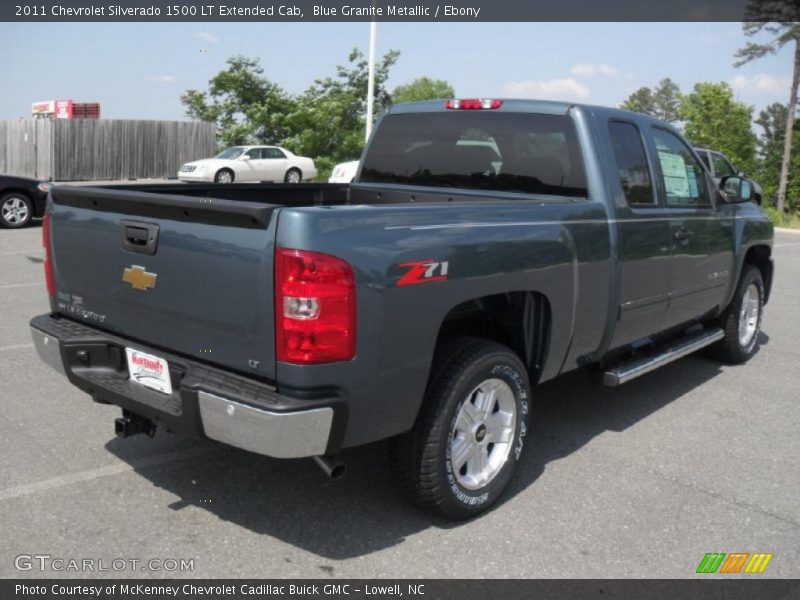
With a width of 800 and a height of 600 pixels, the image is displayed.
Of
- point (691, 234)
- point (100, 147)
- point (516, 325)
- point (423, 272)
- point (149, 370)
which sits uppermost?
point (100, 147)

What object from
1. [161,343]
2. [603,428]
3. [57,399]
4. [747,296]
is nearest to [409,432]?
[161,343]

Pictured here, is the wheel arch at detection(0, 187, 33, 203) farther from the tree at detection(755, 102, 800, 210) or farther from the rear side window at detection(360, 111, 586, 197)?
the tree at detection(755, 102, 800, 210)

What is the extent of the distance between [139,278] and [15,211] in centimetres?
1273

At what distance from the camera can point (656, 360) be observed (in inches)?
196

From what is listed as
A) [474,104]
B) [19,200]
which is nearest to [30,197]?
[19,200]

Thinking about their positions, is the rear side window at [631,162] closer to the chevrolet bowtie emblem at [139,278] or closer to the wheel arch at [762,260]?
the wheel arch at [762,260]

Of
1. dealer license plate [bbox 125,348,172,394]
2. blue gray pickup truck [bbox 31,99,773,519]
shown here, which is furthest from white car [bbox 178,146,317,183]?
dealer license plate [bbox 125,348,172,394]

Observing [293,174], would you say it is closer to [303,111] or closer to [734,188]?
[303,111]

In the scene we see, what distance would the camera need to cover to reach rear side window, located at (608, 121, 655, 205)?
471 cm

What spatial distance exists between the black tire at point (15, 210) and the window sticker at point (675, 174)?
1274cm

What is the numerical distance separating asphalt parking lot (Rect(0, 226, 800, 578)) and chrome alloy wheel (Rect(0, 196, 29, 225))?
10245 mm

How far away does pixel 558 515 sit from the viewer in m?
3.76
